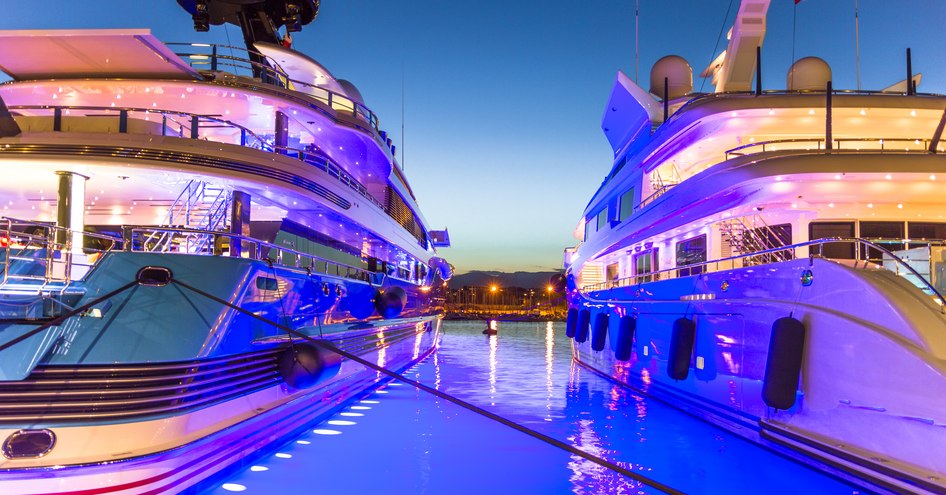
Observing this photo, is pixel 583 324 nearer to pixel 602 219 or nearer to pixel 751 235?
pixel 602 219

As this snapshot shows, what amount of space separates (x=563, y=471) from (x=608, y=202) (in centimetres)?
1351

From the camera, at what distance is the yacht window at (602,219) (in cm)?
2064

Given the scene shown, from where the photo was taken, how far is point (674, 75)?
19.3 meters

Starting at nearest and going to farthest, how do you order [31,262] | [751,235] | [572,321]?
[31,262], [751,235], [572,321]

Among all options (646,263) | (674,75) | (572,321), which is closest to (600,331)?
(646,263)

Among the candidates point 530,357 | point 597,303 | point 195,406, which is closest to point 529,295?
point 530,357

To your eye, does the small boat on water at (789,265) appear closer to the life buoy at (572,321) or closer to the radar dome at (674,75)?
the radar dome at (674,75)

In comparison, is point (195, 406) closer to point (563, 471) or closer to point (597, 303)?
point (563, 471)

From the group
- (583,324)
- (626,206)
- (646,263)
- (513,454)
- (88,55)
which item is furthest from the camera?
(583,324)

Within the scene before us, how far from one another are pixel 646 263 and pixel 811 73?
6.04 m

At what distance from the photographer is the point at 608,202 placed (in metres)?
20.2

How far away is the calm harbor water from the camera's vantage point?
6.93m

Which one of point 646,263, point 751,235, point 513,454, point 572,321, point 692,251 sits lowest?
point 513,454

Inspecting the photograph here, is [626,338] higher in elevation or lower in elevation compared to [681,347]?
lower
